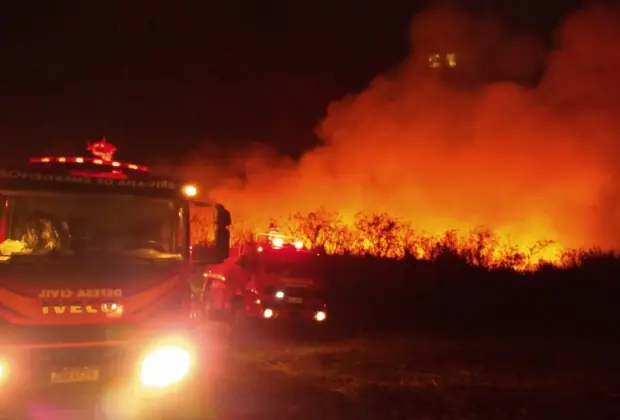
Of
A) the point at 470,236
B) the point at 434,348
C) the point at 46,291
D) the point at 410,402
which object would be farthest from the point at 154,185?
the point at 470,236

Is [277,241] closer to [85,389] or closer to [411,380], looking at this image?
[411,380]

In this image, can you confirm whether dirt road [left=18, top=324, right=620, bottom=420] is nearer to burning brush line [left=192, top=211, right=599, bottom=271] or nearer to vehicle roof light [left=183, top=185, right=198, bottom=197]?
vehicle roof light [left=183, top=185, right=198, bottom=197]

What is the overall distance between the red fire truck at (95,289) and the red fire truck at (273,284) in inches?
297

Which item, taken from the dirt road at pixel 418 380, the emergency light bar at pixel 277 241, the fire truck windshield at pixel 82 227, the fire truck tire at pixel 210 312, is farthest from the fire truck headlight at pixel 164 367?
the fire truck tire at pixel 210 312

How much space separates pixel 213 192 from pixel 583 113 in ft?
40.7

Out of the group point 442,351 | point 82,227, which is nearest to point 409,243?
point 442,351

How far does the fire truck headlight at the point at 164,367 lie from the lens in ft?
19.1

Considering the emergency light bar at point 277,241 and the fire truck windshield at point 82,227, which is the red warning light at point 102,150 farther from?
the emergency light bar at point 277,241

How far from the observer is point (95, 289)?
5.70 metres

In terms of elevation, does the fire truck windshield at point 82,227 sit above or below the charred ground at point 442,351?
above

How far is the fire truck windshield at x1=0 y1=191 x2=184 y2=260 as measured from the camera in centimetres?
616

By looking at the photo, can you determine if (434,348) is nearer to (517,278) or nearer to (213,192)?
(517,278)

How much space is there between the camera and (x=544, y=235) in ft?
76.4

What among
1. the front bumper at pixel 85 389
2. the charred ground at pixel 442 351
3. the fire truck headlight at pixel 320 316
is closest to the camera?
the front bumper at pixel 85 389
